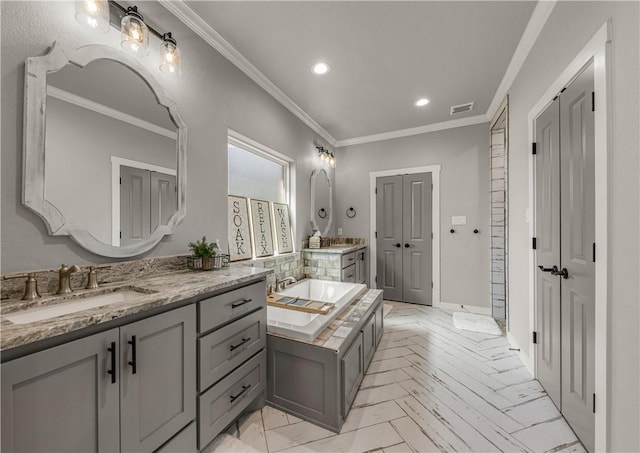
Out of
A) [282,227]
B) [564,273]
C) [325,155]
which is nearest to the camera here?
[564,273]

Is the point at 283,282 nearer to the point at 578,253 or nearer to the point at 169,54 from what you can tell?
the point at 169,54

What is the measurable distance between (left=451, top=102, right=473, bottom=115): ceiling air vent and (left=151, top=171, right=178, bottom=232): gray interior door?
11.4 feet

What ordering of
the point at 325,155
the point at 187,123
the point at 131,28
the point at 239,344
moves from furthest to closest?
the point at 325,155
the point at 187,123
the point at 239,344
the point at 131,28

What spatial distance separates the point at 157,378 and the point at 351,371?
120 centimetres

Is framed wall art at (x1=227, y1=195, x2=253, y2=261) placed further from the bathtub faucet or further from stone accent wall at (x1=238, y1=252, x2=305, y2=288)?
the bathtub faucet

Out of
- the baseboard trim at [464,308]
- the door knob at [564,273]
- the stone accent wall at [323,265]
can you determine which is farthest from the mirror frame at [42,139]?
the baseboard trim at [464,308]

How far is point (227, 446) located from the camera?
1435mm

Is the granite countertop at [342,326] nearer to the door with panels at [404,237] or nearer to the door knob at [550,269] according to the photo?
the door knob at [550,269]

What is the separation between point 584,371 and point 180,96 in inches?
122

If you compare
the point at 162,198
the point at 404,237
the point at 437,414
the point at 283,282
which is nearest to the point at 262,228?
the point at 283,282

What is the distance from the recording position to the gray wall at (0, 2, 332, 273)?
1.10 meters

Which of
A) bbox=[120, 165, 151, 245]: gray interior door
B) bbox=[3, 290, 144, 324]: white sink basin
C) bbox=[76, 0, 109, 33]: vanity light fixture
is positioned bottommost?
bbox=[3, 290, 144, 324]: white sink basin

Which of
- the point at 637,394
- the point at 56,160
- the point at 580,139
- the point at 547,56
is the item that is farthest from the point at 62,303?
the point at 547,56

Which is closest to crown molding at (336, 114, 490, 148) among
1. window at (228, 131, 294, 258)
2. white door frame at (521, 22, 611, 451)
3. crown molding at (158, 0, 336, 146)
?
crown molding at (158, 0, 336, 146)
